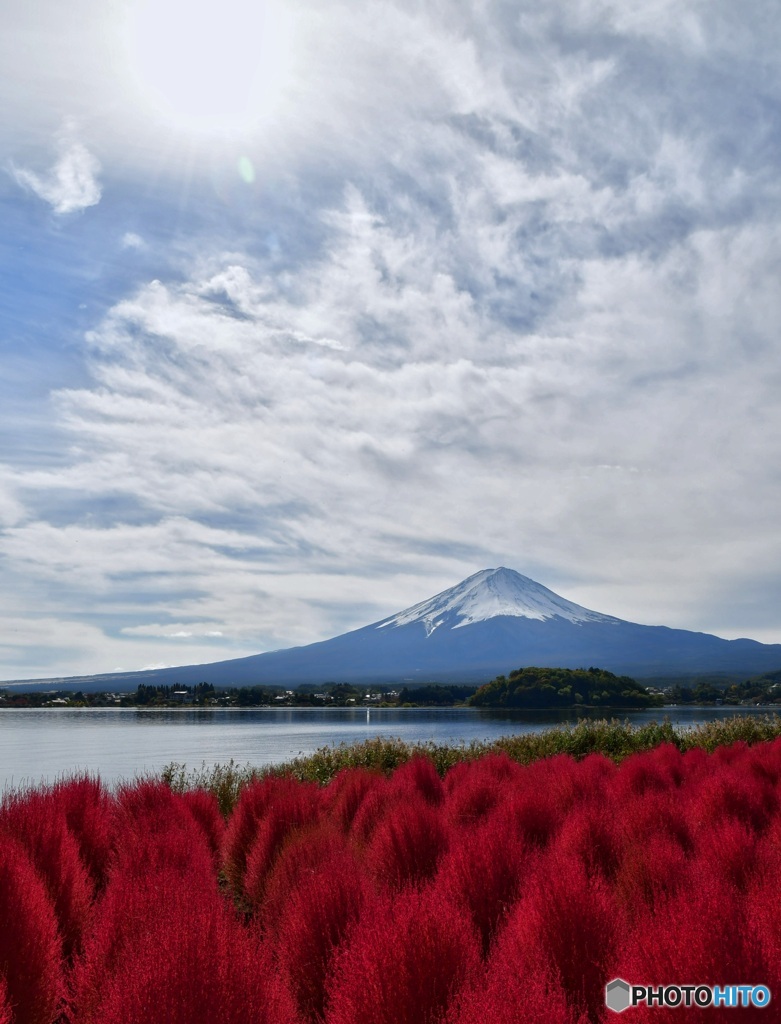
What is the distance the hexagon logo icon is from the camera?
10.9 ft

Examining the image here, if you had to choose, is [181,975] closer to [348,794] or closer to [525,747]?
[348,794]

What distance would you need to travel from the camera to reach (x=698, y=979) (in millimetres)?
3201

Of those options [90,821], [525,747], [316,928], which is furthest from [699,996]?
[525,747]

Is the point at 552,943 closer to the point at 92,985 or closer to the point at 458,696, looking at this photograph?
the point at 92,985

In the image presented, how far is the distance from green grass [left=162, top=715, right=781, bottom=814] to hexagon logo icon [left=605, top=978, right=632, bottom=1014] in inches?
485

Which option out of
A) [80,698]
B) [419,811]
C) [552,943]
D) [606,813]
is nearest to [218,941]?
[552,943]

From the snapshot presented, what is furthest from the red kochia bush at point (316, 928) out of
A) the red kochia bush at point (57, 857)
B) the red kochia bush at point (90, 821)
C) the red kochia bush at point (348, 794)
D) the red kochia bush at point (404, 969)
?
the red kochia bush at point (348, 794)

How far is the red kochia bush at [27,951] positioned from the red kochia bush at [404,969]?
1.86 meters

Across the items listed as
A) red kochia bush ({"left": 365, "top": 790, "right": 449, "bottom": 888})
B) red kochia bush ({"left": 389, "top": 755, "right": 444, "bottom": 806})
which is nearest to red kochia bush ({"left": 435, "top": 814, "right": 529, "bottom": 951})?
red kochia bush ({"left": 365, "top": 790, "right": 449, "bottom": 888})

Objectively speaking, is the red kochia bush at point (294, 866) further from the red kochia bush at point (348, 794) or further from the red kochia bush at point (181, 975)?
the red kochia bush at point (348, 794)

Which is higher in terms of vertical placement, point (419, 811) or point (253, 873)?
point (419, 811)

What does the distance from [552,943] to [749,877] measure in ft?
8.16

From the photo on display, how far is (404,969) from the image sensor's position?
3.37 metres

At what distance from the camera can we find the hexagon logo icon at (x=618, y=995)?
332 centimetres
